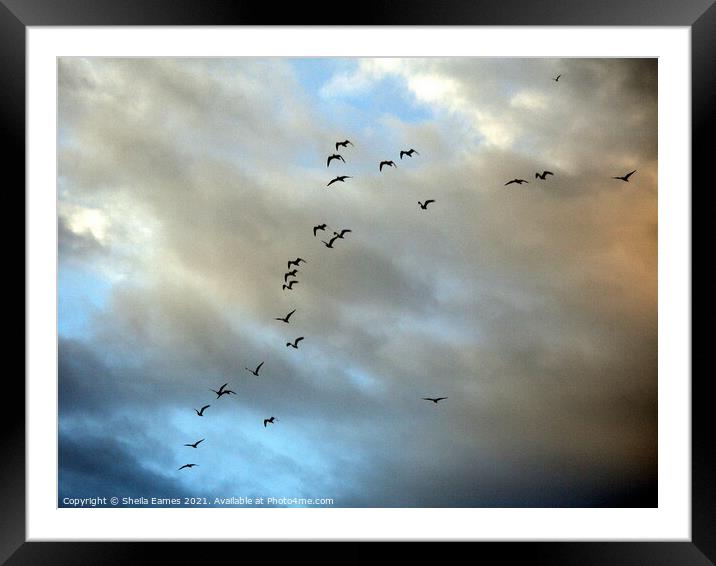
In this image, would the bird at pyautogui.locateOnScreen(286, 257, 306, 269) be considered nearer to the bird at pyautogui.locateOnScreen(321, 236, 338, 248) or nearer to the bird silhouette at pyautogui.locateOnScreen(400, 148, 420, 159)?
the bird at pyautogui.locateOnScreen(321, 236, 338, 248)

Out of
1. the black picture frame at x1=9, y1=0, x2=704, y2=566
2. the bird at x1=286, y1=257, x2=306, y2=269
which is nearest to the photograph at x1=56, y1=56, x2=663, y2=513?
the bird at x1=286, y1=257, x2=306, y2=269

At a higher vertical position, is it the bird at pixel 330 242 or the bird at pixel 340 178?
the bird at pixel 340 178

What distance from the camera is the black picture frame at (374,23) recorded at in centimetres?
300

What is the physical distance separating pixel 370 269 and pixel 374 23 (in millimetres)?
1975

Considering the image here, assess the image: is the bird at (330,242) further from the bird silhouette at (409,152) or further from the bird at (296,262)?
the bird silhouette at (409,152)

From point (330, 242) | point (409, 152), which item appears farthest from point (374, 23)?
point (330, 242)

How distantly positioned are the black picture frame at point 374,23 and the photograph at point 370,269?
78cm

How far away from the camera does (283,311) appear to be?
4.44 meters

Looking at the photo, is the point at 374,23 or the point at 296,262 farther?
the point at 296,262

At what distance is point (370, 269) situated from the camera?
4.54m

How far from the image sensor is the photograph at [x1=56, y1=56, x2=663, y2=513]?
4051 millimetres

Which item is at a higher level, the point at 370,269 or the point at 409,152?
the point at 409,152

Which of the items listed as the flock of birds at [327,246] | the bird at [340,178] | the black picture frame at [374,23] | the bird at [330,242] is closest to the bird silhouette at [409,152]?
the flock of birds at [327,246]

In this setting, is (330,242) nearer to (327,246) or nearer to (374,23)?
(327,246)
